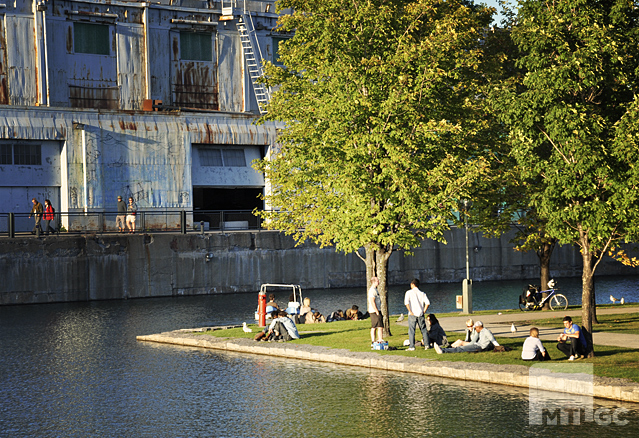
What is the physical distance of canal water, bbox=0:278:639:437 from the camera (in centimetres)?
1186

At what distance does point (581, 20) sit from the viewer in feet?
56.4

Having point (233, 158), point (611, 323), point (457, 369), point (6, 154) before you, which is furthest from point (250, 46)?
point (457, 369)

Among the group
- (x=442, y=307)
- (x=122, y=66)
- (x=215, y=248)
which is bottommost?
(x=442, y=307)

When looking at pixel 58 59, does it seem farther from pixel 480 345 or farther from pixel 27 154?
pixel 480 345

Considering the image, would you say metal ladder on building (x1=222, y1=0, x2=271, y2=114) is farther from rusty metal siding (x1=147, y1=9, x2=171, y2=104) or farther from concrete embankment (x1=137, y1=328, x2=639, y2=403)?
concrete embankment (x1=137, y1=328, x2=639, y2=403)

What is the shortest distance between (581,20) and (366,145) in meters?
6.64

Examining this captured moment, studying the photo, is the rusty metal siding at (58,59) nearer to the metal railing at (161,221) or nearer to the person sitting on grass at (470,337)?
the metal railing at (161,221)

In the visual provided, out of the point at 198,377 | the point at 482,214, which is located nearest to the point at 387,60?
the point at 482,214

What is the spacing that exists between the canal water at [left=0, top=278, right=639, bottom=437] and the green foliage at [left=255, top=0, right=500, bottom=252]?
17.3 ft

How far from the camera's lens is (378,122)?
21.4 meters

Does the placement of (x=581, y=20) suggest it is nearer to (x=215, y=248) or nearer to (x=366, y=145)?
(x=366, y=145)

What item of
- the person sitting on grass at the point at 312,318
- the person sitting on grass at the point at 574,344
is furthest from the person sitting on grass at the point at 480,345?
the person sitting on grass at the point at 312,318

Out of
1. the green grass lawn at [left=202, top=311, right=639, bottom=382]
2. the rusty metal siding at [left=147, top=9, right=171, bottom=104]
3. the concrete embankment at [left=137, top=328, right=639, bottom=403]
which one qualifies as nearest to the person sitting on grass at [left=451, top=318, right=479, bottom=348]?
the green grass lawn at [left=202, top=311, right=639, bottom=382]

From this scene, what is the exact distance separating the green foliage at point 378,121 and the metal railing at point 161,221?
21363 mm
